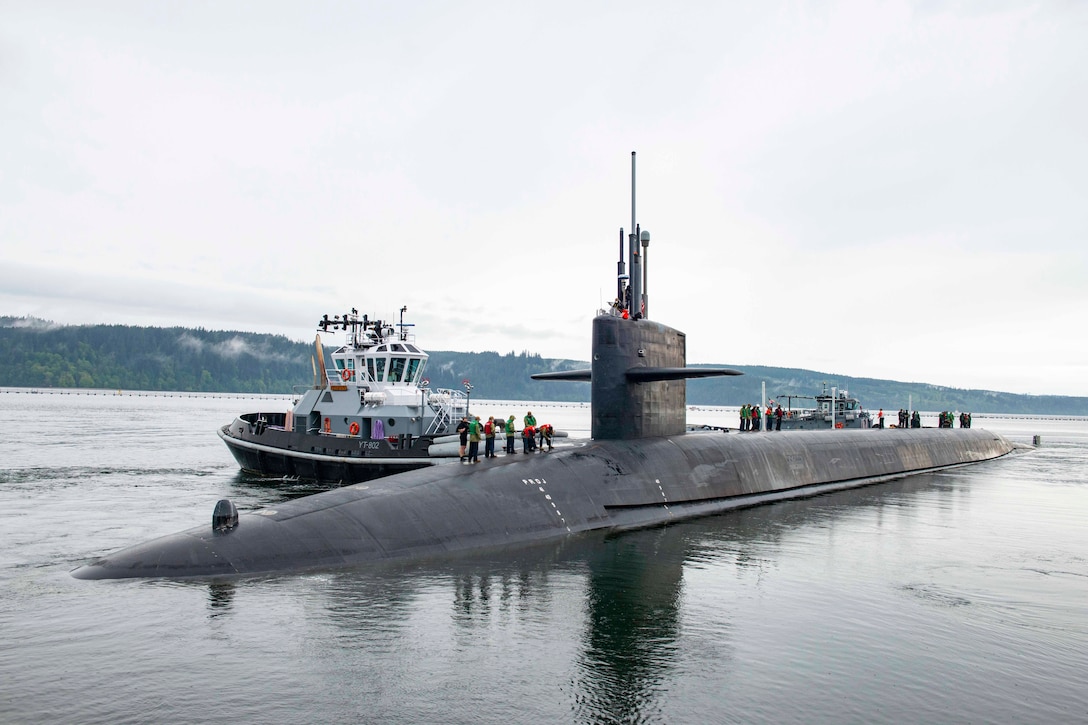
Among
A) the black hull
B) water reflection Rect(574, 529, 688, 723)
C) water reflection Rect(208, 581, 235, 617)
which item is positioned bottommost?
water reflection Rect(574, 529, 688, 723)

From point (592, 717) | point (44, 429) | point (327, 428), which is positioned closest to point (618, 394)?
point (592, 717)

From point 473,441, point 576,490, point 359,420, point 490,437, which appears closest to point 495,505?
point 576,490

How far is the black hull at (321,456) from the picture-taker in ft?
89.5

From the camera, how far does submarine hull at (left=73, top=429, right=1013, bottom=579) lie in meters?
12.2

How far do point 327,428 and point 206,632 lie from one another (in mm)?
22028

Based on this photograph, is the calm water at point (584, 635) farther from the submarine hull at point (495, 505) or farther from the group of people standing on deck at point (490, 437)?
the group of people standing on deck at point (490, 437)

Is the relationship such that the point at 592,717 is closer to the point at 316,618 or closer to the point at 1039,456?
the point at 316,618

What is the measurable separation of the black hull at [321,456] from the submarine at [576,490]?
754cm

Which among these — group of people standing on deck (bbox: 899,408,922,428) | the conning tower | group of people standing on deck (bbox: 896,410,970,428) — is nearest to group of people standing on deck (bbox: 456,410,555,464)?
the conning tower

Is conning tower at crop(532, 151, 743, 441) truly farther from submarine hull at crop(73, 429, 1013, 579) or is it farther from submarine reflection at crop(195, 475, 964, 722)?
submarine reflection at crop(195, 475, 964, 722)

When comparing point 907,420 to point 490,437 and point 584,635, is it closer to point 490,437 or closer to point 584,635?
point 490,437

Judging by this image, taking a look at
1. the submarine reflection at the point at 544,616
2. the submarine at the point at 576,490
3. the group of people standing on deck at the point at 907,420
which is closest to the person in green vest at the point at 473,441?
the submarine at the point at 576,490

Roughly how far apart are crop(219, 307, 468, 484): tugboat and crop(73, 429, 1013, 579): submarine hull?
9.99 m

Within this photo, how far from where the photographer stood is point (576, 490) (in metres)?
16.8
